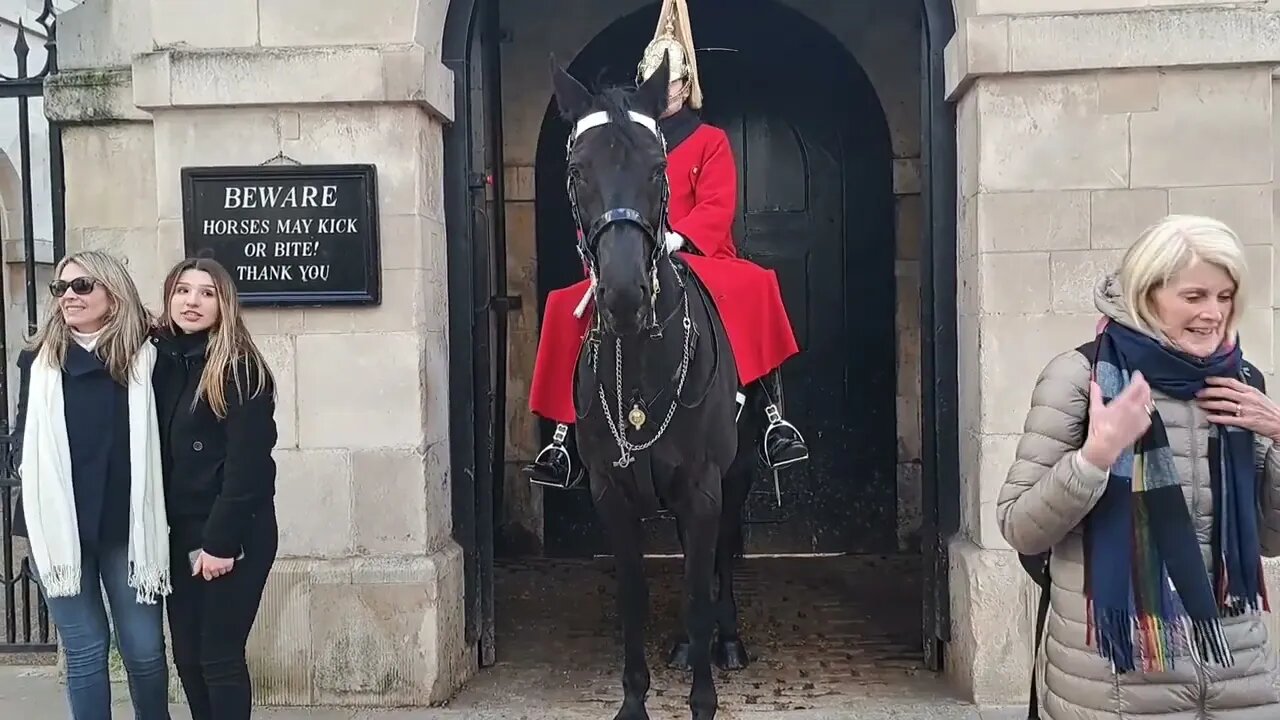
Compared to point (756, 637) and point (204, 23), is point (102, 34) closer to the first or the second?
point (204, 23)

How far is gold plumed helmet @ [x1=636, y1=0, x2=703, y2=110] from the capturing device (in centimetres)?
432

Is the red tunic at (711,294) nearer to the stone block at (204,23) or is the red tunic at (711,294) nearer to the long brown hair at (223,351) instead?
the long brown hair at (223,351)

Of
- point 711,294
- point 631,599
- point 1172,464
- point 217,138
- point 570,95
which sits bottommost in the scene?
point 631,599

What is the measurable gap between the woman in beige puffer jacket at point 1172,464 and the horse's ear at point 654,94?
64.8 inches

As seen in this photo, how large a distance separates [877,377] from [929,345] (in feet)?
8.05

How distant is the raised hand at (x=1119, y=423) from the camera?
209 cm

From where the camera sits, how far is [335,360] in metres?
4.61

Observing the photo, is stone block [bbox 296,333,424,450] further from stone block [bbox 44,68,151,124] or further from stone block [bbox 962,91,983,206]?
stone block [bbox 962,91,983,206]

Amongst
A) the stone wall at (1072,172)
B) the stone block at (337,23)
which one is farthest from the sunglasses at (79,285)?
the stone wall at (1072,172)

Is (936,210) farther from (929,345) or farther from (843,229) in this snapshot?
(843,229)

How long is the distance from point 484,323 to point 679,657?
181 cm

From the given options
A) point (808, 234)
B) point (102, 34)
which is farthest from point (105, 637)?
→ point (808, 234)

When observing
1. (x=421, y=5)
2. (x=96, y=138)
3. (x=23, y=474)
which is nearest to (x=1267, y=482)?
(x=23, y=474)

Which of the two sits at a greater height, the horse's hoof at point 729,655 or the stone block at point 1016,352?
the stone block at point 1016,352
